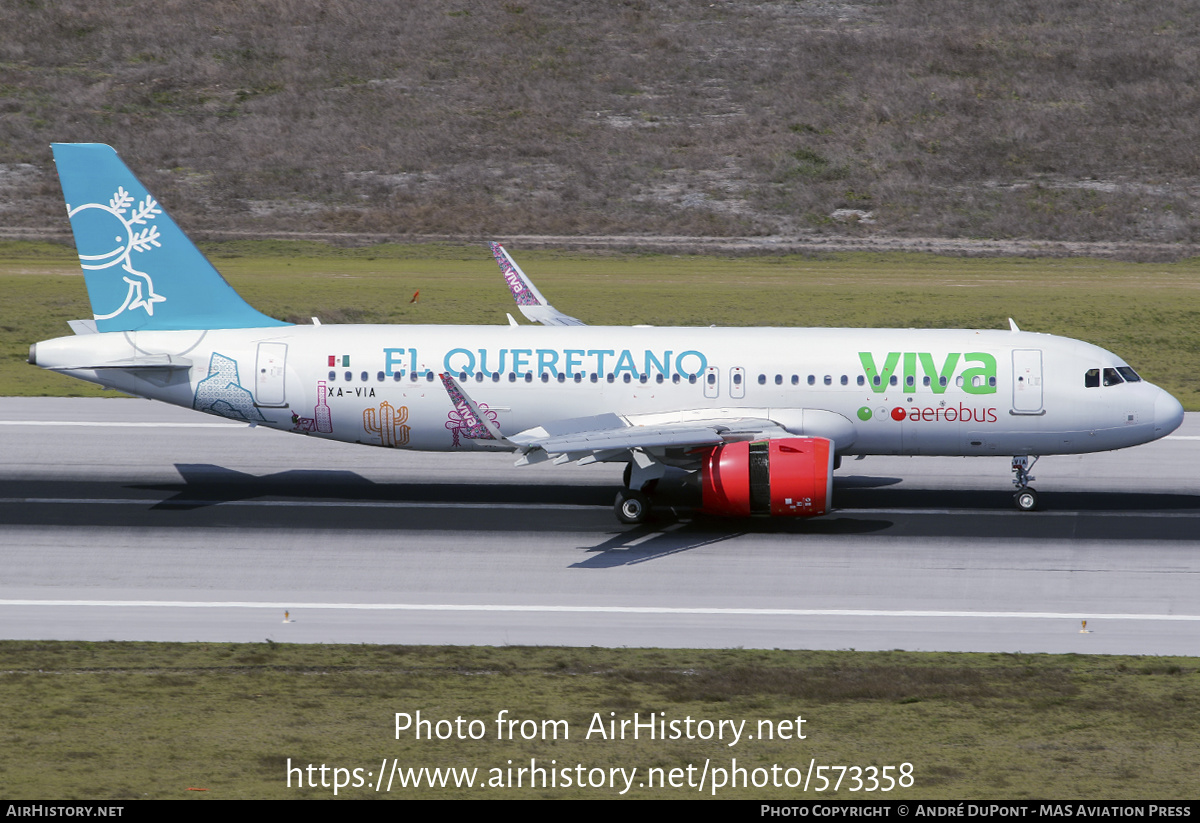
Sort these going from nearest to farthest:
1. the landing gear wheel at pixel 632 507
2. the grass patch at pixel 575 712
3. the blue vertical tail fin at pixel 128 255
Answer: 1. the grass patch at pixel 575 712
2. the landing gear wheel at pixel 632 507
3. the blue vertical tail fin at pixel 128 255

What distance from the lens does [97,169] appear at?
3272 cm

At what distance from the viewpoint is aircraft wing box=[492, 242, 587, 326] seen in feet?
137

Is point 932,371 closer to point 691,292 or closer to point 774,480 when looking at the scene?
point 774,480

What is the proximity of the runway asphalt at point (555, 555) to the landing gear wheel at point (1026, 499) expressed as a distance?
22 centimetres

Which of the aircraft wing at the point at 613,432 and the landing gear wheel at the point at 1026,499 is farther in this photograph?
the landing gear wheel at the point at 1026,499

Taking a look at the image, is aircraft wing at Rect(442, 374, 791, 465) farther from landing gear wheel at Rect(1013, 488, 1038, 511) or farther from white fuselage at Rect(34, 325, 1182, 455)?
landing gear wheel at Rect(1013, 488, 1038, 511)

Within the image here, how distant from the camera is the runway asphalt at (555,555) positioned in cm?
2427

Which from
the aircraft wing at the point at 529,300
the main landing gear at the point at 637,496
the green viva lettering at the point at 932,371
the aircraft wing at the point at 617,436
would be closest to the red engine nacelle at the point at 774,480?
the aircraft wing at the point at 617,436

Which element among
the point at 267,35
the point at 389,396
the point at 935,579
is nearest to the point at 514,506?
the point at 389,396

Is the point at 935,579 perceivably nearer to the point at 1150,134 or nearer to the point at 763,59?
the point at 1150,134

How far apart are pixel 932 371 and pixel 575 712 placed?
15.7 metres

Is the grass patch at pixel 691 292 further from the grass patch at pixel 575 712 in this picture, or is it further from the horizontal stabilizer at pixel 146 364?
the grass patch at pixel 575 712

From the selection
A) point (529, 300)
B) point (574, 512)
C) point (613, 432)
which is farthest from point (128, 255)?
point (529, 300)

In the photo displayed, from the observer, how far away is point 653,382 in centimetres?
3231
